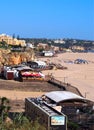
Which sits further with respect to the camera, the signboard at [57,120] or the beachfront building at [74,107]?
the beachfront building at [74,107]

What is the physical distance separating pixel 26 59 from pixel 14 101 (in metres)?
52.1

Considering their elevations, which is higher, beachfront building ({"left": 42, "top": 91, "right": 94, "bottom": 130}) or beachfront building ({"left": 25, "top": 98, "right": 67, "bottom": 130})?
beachfront building ({"left": 25, "top": 98, "right": 67, "bottom": 130})

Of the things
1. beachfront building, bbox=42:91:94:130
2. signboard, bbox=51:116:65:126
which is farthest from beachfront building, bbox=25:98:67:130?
beachfront building, bbox=42:91:94:130

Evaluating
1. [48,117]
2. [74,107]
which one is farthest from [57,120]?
[74,107]

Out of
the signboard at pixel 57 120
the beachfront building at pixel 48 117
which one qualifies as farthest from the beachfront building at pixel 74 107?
the signboard at pixel 57 120

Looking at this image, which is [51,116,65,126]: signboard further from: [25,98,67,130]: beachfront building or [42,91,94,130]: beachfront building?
[42,91,94,130]: beachfront building

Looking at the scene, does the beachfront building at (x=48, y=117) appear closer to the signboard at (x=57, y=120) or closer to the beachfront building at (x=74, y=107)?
the signboard at (x=57, y=120)

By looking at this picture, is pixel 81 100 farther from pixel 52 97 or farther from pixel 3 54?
pixel 3 54

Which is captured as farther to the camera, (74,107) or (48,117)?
(74,107)

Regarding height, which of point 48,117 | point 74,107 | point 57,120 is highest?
point 48,117

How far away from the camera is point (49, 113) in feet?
69.9

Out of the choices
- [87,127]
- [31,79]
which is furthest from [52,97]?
[31,79]

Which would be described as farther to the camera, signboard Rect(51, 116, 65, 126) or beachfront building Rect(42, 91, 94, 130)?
beachfront building Rect(42, 91, 94, 130)

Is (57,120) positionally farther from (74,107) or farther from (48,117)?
(74,107)
